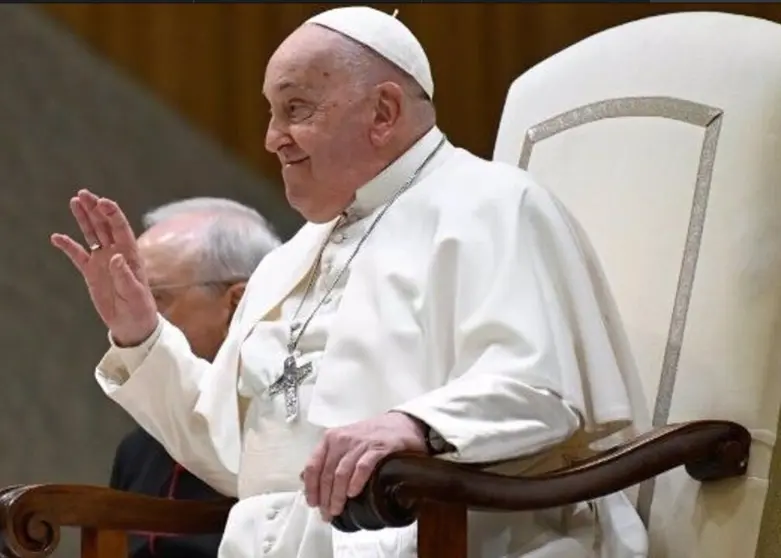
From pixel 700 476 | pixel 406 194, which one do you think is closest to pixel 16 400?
pixel 406 194

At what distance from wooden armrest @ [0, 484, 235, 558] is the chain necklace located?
0.25 metres

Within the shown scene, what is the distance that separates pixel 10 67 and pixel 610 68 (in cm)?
261

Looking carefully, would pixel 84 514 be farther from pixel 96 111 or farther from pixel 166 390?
pixel 96 111

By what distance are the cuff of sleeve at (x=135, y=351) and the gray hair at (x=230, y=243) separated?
89 centimetres

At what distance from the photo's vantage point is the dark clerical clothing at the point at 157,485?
2723mm

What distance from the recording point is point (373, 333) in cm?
191

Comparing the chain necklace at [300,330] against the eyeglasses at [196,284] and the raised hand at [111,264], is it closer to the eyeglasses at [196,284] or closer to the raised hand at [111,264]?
A: the raised hand at [111,264]

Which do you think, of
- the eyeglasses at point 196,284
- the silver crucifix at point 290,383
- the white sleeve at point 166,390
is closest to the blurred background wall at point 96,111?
the eyeglasses at point 196,284

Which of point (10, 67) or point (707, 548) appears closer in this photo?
point (707, 548)

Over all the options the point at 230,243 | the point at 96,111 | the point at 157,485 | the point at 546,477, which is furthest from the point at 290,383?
the point at 96,111

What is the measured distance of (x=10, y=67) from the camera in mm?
4344

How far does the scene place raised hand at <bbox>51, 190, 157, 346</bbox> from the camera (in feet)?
6.84

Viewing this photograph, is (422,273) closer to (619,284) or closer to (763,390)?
(619,284)

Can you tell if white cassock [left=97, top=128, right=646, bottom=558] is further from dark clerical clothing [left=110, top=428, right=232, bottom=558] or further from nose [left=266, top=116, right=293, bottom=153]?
dark clerical clothing [left=110, top=428, right=232, bottom=558]
